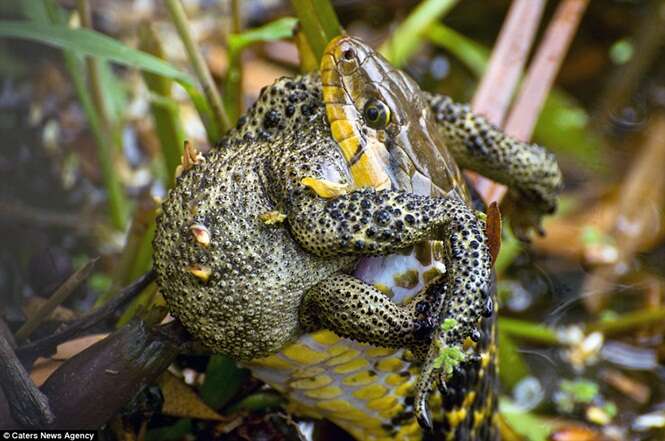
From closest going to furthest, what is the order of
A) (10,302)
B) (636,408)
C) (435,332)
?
1. (435,332)
2. (10,302)
3. (636,408)

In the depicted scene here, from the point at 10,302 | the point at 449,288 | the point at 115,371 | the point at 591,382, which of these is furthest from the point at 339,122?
the point at 591,382

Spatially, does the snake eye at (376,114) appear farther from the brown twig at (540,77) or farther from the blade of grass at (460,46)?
the blade of grass at (460,46)

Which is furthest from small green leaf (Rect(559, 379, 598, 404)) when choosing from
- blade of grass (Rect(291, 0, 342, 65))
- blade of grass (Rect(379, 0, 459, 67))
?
blade of grass (Rect(291, 0, 342, 65))

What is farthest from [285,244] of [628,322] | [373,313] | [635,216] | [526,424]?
[635,216]

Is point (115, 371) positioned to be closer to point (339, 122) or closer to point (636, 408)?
point (339, 122)

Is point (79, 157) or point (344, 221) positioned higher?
point (344, 221)

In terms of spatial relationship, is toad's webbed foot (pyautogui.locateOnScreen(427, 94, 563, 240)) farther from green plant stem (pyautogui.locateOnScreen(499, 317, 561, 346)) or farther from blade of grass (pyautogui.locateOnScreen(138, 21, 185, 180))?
blade of grass (pyautogui.locateOnScreen(138, 21, 185, 180))

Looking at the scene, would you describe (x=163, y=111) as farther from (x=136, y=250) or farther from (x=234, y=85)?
(x=136, y=250)
